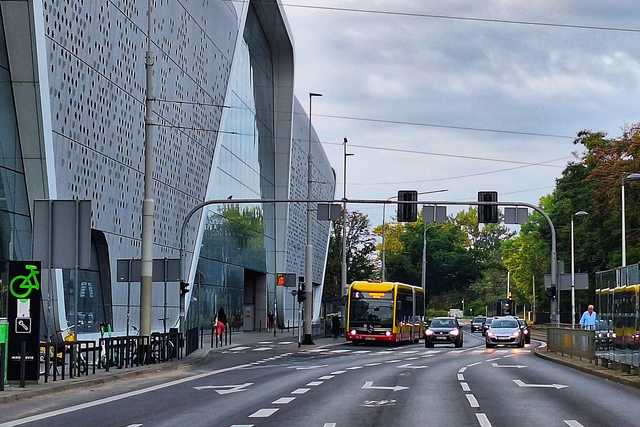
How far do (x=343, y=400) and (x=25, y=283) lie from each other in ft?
21.1

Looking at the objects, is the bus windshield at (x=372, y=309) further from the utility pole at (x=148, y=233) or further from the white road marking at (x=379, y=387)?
the white road marking at (x=379, y=387)

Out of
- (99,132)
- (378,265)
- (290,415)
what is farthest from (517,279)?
(290,415)

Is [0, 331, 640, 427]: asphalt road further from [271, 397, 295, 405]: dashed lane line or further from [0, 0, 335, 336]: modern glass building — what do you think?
[0, 0, 335, 336]: modern glass building

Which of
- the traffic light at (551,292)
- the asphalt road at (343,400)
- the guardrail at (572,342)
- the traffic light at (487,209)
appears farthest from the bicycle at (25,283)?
the traffic light at (551,292)

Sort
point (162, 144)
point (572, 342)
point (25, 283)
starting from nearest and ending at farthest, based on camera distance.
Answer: point (25, 283), point (572, 342), point (162, 144)

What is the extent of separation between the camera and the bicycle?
20734 millimetres

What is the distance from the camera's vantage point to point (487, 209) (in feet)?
138

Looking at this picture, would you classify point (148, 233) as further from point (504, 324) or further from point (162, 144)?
point (504, 324)

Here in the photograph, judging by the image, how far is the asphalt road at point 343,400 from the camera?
15625 mm

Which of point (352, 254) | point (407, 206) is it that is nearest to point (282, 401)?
point (407, 206)

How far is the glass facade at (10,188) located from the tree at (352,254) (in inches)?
3142

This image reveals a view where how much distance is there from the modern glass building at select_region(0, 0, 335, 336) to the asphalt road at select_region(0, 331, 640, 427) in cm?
336

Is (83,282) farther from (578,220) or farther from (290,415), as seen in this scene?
(578,220)

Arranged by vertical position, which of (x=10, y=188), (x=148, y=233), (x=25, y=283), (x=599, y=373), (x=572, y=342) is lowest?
(x=599, y=373)
